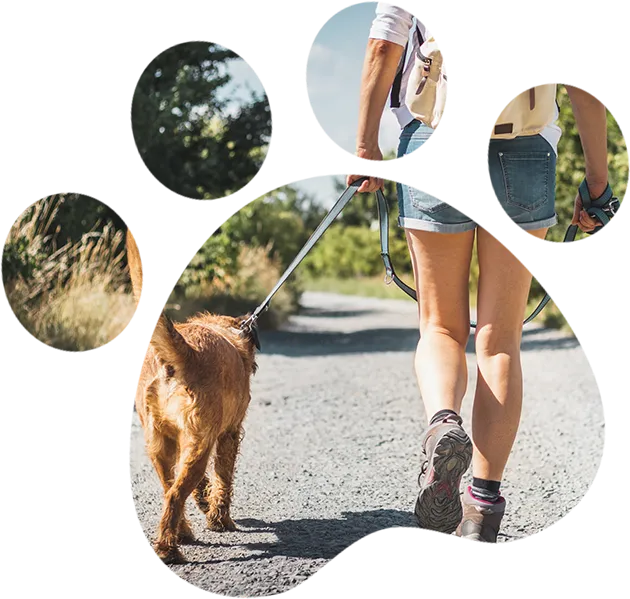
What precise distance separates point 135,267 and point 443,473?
1021 mm

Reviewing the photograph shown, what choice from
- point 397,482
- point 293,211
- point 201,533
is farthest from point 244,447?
point 293,211

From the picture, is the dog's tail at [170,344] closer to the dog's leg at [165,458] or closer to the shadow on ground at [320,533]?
the dog's leg at [165,458]

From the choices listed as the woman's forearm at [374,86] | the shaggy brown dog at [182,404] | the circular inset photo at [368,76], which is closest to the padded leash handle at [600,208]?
the circular inset photo at [368,76]

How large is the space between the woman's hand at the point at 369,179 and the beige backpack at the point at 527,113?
1.06 feet

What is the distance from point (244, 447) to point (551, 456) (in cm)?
141

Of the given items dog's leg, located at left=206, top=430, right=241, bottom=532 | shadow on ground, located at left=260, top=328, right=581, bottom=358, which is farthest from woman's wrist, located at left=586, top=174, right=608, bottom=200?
shadow on ground, located at left=260, top=328, right=581, bottom=358

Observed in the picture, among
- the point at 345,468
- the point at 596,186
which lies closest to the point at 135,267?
the point at 596,186

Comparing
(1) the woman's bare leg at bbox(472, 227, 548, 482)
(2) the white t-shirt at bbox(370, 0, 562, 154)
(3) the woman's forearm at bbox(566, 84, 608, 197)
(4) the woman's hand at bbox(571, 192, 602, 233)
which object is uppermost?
(2) the white t-shirt at bbox(370, 0, 562, 154)

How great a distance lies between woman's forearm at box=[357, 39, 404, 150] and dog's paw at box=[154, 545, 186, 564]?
1300mm

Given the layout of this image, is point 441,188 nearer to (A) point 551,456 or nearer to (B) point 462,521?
(B) point 462,521

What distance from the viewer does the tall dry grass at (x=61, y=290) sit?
2.13 metres

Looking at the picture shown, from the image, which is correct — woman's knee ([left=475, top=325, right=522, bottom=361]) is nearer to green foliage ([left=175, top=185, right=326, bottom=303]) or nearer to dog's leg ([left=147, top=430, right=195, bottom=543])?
green foliage ([left=175, top=185, right=326, bottom=303])

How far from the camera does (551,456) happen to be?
3350mm

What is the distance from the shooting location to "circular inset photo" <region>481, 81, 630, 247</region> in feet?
6.68
